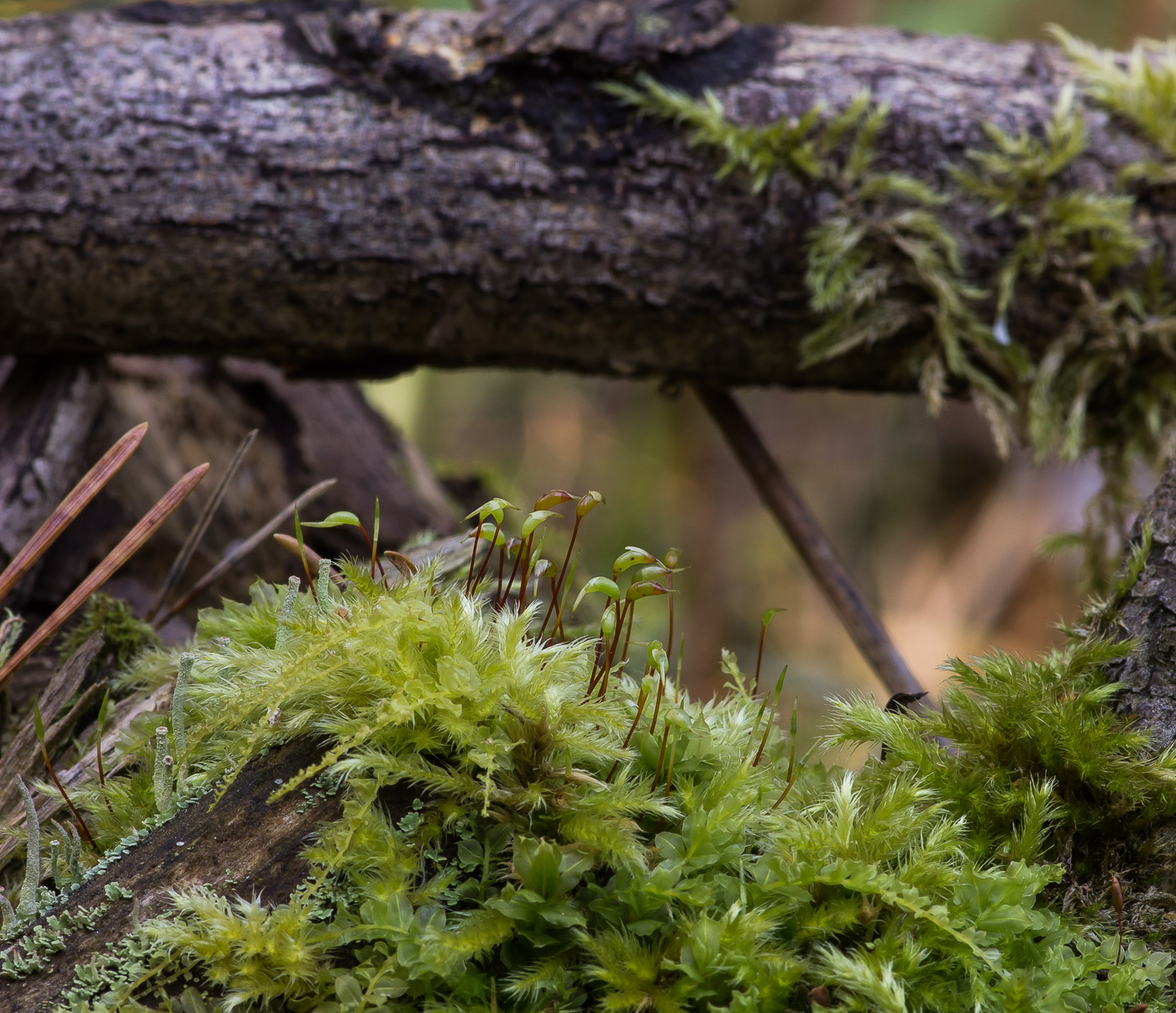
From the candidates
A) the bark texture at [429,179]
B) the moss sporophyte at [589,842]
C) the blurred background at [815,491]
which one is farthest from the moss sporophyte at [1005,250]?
the blurred background at [815,491]

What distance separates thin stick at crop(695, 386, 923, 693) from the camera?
2203 mm

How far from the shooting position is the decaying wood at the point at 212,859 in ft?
3.18

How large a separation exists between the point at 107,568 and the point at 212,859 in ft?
1.74

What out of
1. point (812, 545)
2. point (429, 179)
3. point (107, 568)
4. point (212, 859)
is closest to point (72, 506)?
point (107, 568)

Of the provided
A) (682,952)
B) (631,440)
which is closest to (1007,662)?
(682,952)

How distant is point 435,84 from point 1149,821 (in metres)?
2.10

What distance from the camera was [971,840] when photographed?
1.11m

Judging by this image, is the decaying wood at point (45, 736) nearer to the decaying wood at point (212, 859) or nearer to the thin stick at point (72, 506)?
the thin stick at point (72, 506)

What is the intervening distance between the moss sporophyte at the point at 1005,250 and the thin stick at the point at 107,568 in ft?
4.92

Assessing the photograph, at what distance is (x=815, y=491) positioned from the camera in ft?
25.1

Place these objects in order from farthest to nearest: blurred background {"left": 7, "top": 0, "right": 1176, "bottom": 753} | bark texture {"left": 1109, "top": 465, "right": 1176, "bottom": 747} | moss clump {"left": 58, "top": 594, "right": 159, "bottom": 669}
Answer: blurred background {"left": 7, "top": 0, "right": 1176, "bottom": 753} < moss clump {"left": 58, "top": 594, "right": 159, "bottom": 669} < bark texture {"left": 1109, "top": 465, "right": 1176, "bottom": 747}

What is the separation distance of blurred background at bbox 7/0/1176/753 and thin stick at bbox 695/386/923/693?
2441 millimetres

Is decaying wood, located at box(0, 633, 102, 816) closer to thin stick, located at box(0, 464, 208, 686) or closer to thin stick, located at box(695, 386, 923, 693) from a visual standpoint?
thin stick, located at box(0, 464, 208, 686)

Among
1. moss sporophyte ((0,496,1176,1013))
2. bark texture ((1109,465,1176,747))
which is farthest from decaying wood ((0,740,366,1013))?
bark texture ((1109,465,1176,747))
